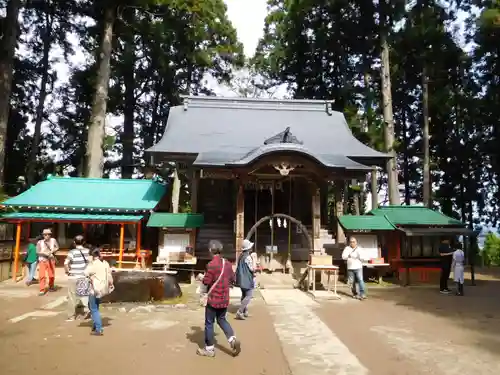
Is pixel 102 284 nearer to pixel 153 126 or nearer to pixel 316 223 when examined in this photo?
pixel 316 223

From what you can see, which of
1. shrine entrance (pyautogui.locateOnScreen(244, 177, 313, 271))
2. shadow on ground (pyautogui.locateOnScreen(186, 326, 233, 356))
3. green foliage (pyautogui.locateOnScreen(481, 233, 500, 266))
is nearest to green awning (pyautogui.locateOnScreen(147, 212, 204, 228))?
shrine entrance (pyautogui.locateOnScreen(244, 177, 313, 271))

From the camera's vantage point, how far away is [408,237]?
14.1 meters

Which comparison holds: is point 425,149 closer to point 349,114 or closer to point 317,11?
point 349,114

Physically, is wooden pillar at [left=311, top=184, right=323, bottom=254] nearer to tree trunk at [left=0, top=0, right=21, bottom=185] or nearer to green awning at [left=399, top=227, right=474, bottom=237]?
green awning at [left=399, top=227, right=474, bottom=237]

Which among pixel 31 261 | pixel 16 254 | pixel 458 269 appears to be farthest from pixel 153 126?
pixel 458 269

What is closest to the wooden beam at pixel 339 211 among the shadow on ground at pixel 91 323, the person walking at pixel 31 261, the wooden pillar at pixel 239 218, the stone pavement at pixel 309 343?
the wooden pillar at pixel 239 218

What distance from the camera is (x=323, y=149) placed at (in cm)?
1686

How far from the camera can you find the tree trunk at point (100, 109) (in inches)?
725

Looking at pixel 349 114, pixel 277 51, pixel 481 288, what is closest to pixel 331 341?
pixel 481 288

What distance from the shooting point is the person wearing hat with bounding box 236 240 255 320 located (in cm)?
798

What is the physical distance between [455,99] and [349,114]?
23.0ft

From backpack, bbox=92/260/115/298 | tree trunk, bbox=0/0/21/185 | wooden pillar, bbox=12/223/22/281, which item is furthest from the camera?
tree trunk, bbox=0/0/21/185

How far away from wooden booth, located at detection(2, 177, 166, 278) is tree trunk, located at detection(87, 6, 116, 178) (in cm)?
163

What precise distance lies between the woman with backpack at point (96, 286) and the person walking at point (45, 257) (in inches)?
181
